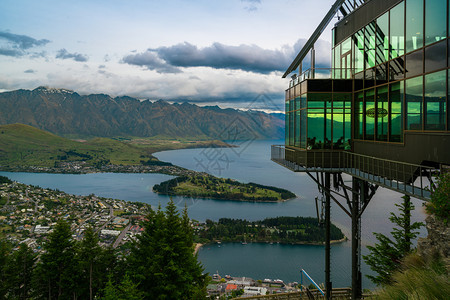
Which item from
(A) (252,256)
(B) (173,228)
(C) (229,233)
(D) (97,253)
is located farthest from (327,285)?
(C) (229,233)

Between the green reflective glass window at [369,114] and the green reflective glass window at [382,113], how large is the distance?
1.04 feet

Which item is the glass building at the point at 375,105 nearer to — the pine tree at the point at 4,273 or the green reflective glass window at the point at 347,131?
the green reflective glass window at the point at 347,131

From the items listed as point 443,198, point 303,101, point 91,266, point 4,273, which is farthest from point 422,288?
point 4,273

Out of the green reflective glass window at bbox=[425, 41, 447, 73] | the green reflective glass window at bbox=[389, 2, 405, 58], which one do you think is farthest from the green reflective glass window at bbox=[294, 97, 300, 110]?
the green reflective glass window at bbox=[425, 41, 447, 73]

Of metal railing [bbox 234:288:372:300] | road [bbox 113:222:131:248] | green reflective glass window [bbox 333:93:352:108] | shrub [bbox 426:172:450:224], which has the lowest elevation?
road [bbox 113:222:131:248]

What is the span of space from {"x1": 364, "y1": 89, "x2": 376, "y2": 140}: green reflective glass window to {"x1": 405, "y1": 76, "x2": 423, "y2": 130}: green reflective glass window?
215cm

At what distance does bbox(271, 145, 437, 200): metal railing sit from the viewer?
9086 mm

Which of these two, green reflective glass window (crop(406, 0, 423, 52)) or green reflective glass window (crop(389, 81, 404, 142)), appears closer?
green reflective glass window (crop(406, 0, 423, 52))

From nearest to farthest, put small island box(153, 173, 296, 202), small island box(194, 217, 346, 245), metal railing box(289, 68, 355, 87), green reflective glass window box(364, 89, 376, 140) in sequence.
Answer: green reflective glass window box(364, 89, 376, 140)
metal railing box(289, 68, 355, 87)
small island box(194, 217, 346, 245)
small island box(153, 173, 296, 202)

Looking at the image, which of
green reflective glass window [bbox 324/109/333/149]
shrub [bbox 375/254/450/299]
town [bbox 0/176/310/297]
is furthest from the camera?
town [bbox 0/176/310/297]

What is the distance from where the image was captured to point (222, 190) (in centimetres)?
12075

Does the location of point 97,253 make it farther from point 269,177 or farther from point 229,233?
point 269,177

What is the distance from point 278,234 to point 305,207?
2409 cm

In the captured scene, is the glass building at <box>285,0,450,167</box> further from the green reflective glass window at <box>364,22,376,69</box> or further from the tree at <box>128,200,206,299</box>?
the tree at <box>128,200,206,299</box>
